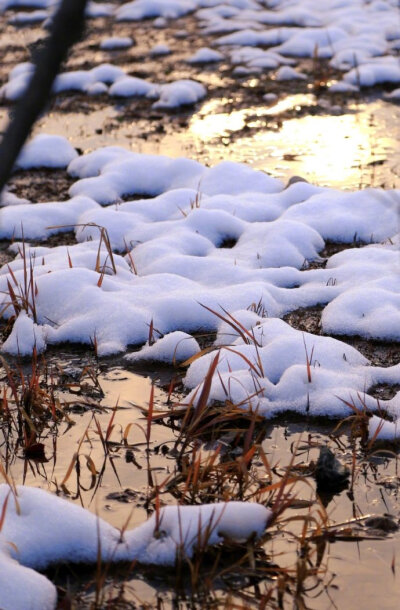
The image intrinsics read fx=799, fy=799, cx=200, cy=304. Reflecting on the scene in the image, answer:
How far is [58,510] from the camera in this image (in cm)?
236

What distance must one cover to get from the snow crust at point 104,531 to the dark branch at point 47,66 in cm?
181

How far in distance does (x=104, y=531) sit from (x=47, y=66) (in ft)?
6.53

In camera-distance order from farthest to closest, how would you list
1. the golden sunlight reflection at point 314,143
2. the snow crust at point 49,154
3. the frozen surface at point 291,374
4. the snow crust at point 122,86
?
the snow crust at point 122,86 → the snow crust at point 49,154 → the golden sunlight reflection at point 314,143 → the frozen surface at point 291,374

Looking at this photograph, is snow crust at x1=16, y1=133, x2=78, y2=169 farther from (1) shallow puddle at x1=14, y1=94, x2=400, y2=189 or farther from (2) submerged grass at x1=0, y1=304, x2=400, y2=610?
(2) submerged grass at x1=0, y1=304, x2=400, y2=610

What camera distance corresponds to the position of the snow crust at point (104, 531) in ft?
7.47

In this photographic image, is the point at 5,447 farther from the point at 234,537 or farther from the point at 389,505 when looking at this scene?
the point at 389,505

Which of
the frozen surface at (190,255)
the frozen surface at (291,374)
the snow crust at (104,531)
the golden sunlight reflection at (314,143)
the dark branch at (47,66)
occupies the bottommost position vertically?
the golden sunlight reflection at (314,143)

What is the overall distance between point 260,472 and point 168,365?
38.0 inches

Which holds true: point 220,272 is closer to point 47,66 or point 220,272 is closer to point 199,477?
point 199,477

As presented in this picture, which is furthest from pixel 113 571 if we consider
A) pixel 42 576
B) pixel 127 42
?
pixel 127 42

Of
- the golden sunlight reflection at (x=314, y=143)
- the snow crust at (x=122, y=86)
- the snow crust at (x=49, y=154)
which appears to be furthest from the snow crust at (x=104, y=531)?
→ the snow crust at (x=122, y=86)

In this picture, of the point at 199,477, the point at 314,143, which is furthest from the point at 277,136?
the point at 199,477

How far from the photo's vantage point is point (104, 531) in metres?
2.35

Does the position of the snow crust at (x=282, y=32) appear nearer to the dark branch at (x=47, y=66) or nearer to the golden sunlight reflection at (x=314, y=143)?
the golden sunlight reflection at (x=314, y=143)
